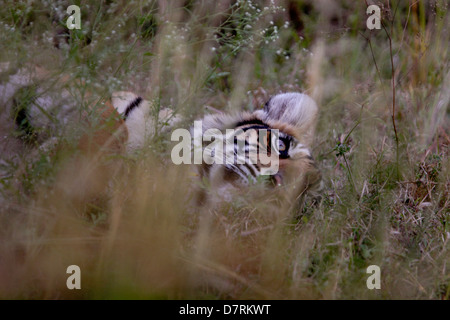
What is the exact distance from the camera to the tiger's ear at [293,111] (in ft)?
9.11

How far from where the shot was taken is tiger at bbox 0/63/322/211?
83.0 inches

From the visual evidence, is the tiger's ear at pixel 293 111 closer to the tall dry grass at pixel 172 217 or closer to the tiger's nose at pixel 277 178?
the tall dry grass at pixel 172 217

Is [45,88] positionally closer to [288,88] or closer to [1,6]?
[1,6]

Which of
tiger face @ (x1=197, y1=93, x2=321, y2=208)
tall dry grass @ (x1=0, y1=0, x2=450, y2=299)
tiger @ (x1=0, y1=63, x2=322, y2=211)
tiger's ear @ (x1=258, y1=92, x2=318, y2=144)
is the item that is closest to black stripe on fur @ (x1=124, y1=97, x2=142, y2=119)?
tiger @ (x1=0, y1=63, x2=322, y2=211)

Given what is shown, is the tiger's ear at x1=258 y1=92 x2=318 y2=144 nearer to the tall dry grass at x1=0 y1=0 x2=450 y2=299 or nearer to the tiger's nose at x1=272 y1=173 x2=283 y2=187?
the tall dry grass at x1=0 y1=0 x2=450 y2=299

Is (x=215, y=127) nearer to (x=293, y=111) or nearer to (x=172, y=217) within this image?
(x=293, y=111)

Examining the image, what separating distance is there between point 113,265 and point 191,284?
0.95ft

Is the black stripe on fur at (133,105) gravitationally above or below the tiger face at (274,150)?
above

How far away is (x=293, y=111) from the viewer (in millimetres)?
2779

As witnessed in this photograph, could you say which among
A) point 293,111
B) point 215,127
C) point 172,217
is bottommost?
point 172,217

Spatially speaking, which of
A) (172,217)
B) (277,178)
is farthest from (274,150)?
(172,217)

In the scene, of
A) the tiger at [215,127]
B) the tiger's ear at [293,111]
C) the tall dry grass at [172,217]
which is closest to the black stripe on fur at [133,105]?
the tiger at [215,127]

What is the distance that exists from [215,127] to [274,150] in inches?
14.8

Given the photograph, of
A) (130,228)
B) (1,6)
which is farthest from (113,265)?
(1,6)
